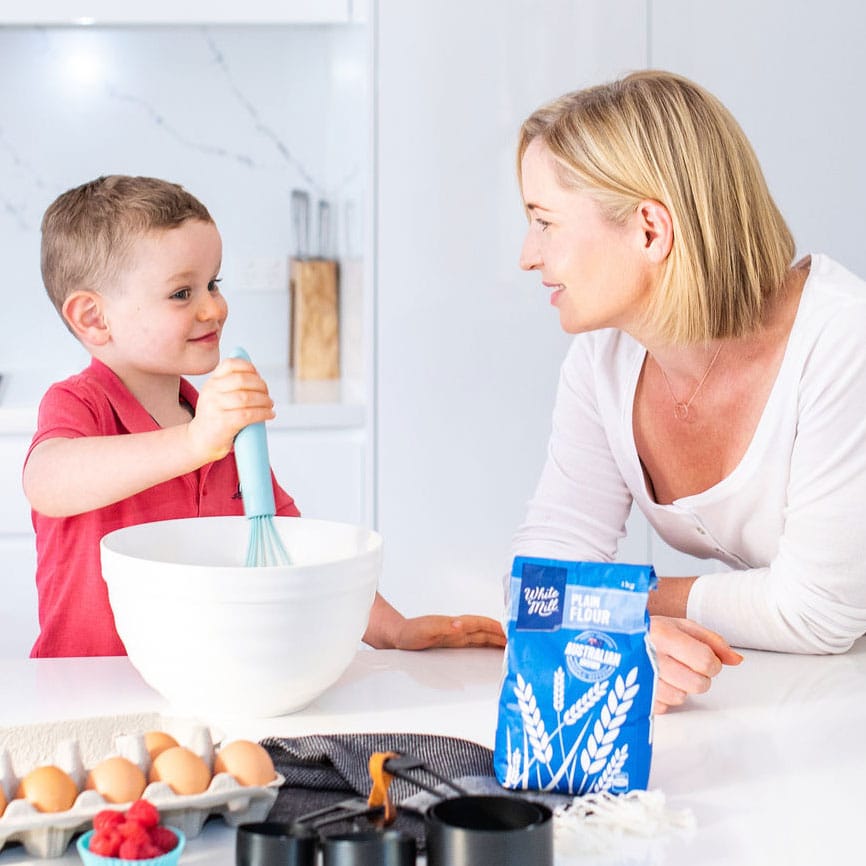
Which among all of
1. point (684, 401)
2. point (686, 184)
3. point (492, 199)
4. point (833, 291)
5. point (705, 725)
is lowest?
point (705, 725)

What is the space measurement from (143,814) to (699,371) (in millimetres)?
1023

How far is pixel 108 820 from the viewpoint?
26.7 inches

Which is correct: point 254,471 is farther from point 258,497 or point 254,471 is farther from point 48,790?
point 48,790

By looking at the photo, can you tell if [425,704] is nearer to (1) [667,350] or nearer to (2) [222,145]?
(1) [667,350]

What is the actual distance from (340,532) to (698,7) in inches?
73.4

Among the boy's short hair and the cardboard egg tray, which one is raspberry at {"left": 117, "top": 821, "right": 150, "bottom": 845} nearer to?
the cardboard egg tray

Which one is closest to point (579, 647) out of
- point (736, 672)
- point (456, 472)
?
point (736, 672)

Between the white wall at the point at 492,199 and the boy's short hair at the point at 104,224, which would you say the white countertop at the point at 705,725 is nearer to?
the boy's short hair at the point at 104,224

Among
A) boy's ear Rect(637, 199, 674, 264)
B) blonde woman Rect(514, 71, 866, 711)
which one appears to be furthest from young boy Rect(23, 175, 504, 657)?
boy's ear Rect(637, 199, 674, 264)

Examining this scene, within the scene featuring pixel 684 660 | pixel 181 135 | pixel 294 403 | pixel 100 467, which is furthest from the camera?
pixel 181 135

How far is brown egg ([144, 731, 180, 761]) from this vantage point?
799 mm

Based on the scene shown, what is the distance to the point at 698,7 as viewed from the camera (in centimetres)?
260

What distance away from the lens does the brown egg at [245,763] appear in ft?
2.55

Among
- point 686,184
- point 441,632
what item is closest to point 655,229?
point 686,184
